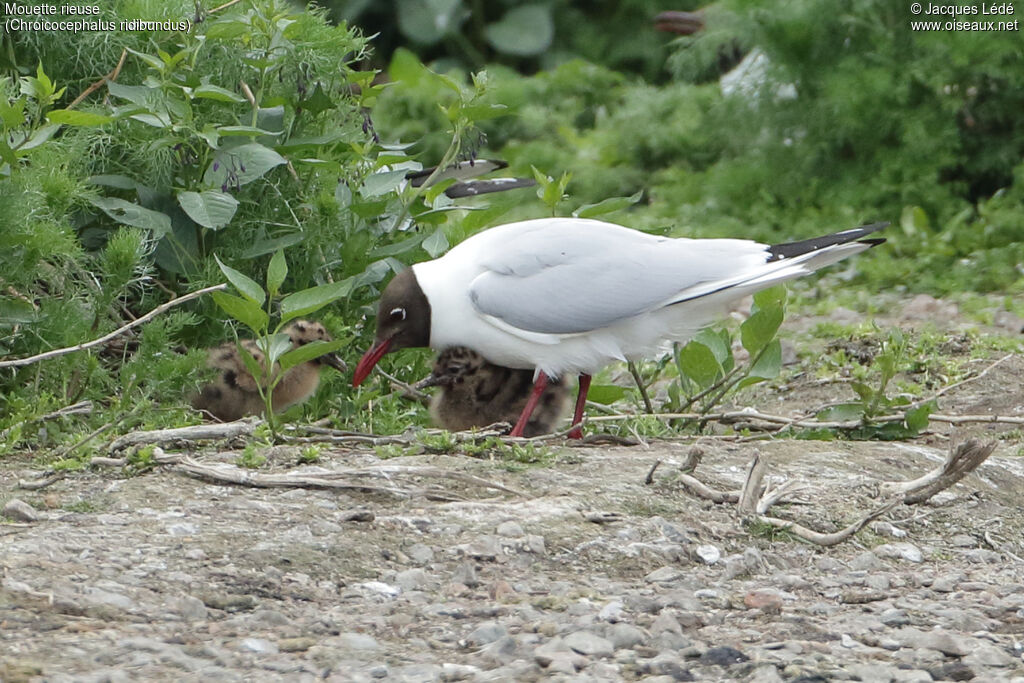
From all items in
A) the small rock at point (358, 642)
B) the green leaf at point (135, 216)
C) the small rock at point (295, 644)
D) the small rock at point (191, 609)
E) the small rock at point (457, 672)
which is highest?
the green leaf at point (135, 216)

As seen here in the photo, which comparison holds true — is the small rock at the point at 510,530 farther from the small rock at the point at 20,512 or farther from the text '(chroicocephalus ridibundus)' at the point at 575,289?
the text '(chroicocephalus ridibundus)' at the point at 575,289

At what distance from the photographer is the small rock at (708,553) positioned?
3082mm

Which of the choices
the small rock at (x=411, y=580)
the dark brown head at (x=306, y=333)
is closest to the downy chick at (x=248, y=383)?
the dark brown head at (x=306, y=333)

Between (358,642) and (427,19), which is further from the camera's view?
(427,19)

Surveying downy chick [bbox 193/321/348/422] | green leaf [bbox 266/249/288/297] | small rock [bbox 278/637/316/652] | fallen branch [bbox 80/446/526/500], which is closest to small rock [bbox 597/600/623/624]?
small rock [bbox 278/637/316/652]

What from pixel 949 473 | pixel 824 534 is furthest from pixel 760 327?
pixel 824 534

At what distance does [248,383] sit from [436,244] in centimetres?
82

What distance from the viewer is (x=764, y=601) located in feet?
9.22

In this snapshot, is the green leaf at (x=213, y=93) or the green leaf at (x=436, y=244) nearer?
the green leaf at (x=213, y=93)

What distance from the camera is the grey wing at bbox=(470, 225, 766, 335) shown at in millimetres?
4262

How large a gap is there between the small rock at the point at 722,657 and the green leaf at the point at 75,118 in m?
2.42

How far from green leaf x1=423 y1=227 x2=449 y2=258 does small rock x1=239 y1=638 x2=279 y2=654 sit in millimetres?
2517

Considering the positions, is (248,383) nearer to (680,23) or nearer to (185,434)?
(185,434)

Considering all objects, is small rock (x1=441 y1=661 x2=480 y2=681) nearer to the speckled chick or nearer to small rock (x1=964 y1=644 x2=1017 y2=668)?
small rock (x1=964 y1=644 x2=1017 y2=668)
